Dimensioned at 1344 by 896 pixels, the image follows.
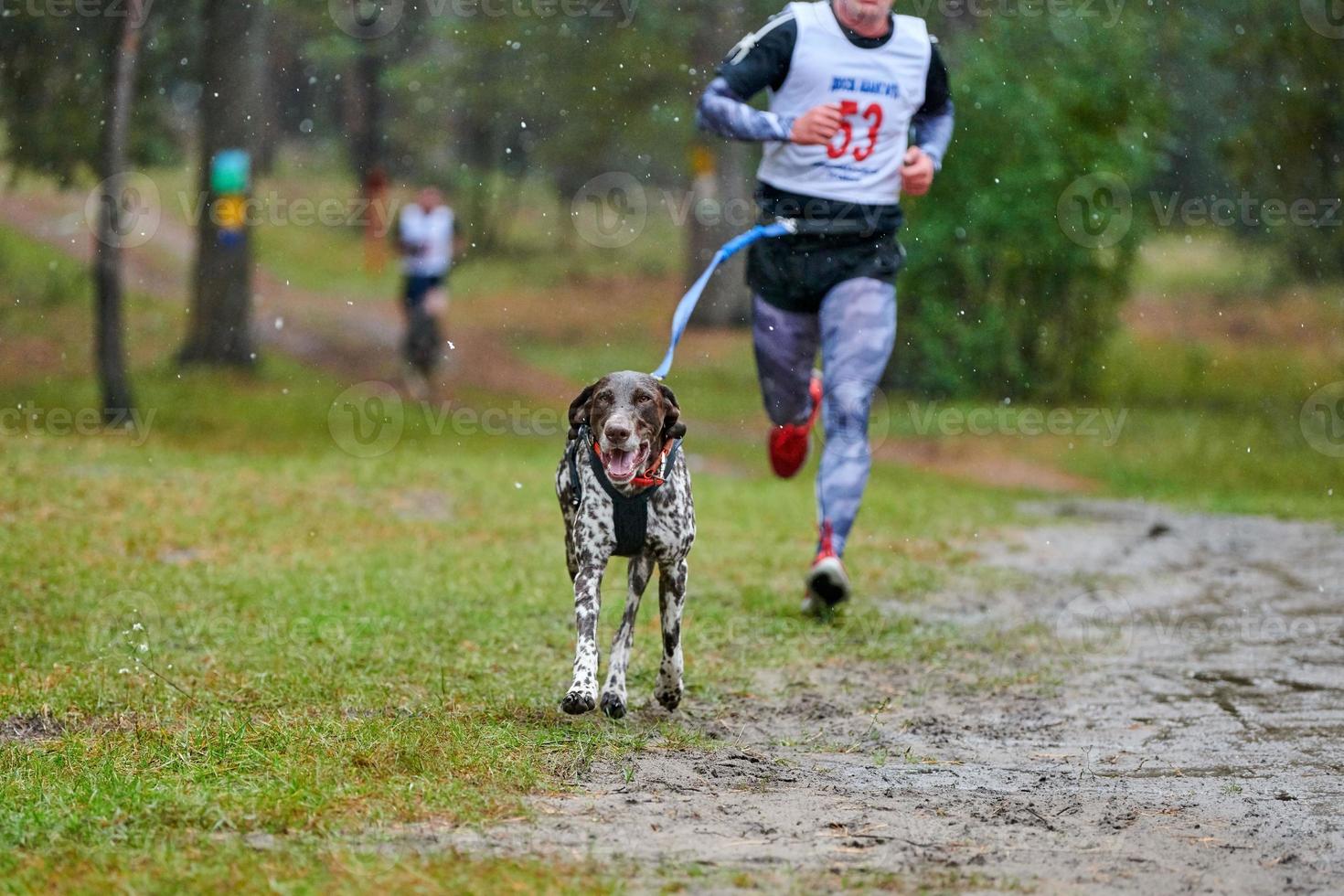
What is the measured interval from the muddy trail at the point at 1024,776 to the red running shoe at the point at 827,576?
0.67m

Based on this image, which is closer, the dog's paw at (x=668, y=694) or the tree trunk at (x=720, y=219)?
the dog's paw at (x=668, y=694)

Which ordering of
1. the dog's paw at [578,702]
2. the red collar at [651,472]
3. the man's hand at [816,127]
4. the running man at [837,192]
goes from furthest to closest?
the running man at [837,192] < the man's hand at [816,127] < the red collar at [651,472] < the dog's paw at [578,702]

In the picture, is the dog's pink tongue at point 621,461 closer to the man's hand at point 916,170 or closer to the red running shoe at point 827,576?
the red running shoe at point 827,576

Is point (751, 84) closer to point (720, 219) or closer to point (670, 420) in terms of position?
point (670, 420)

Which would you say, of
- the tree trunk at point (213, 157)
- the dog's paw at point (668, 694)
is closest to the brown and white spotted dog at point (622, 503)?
the dog's paw at point (668, 694)

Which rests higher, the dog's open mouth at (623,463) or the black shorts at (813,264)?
the black shorts at (813,264)

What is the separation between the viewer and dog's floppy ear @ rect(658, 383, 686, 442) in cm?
580

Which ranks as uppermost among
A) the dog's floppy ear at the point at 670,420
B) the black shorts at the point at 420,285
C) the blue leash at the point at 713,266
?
the blue leash at the point at 713,266

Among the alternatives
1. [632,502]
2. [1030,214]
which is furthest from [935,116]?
[1030,214]

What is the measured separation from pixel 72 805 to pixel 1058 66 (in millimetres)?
17020

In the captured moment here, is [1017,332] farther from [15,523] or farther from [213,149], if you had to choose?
[15,523]

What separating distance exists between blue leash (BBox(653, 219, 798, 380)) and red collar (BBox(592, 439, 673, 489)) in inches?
14.9

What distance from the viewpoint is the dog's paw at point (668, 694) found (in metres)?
6.11

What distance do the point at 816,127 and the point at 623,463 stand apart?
2.48m
